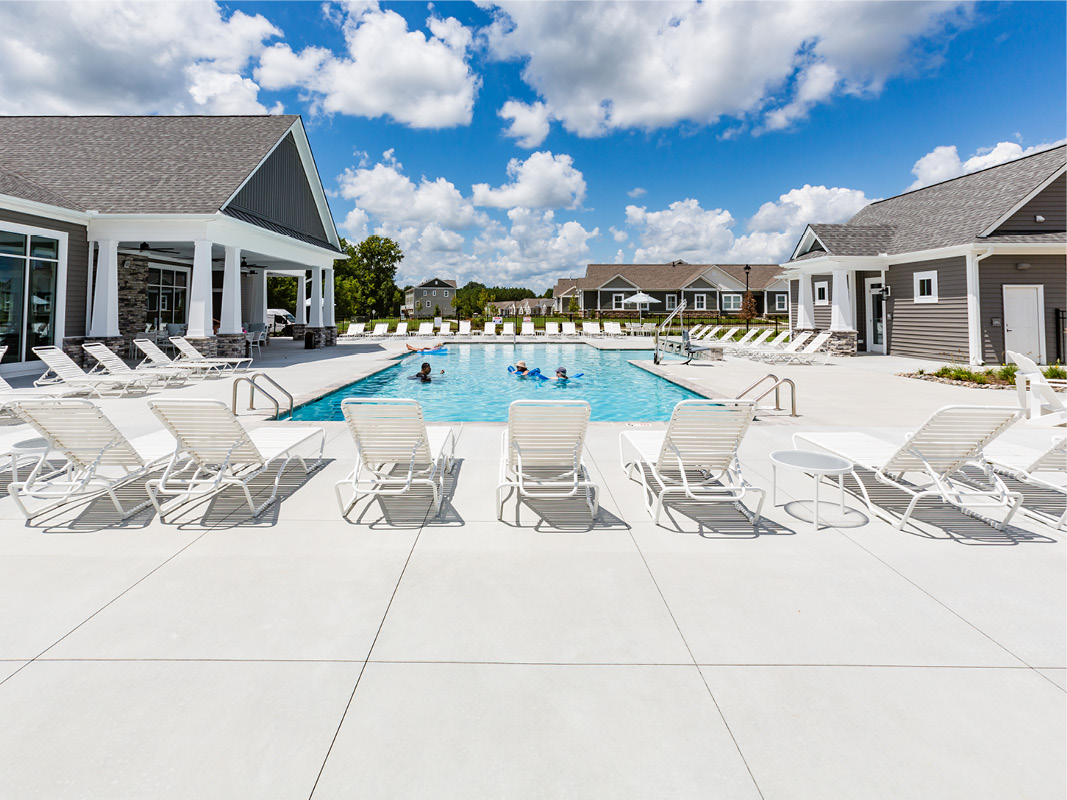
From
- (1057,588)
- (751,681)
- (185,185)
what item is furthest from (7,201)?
(1057,588)

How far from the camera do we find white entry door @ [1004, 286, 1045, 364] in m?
16.8

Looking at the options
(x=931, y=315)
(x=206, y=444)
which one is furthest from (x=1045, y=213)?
(x=206, y=444)

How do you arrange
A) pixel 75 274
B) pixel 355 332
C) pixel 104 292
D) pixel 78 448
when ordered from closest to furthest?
pixel 78 448
pixel 75 274
pixel 104 292
pixel 355 332

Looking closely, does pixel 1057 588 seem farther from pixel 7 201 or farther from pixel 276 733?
pixel 7 201

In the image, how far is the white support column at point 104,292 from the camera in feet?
52.6

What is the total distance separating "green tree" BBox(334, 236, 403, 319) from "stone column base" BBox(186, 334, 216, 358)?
42.0m

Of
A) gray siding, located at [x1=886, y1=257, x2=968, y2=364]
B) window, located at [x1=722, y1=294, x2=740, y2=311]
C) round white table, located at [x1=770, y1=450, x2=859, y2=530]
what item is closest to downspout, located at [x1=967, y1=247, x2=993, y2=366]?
gray siding, located at [x1=886, y1=257, x2=968, y2=364]

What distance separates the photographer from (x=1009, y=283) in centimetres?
1691

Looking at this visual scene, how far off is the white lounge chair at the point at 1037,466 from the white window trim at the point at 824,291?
1947cm

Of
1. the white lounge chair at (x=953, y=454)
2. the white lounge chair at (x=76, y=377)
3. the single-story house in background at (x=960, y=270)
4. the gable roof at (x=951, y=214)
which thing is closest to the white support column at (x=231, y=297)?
the white lounge chair at (x=76, y=377)

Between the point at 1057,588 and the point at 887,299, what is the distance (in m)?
21.2

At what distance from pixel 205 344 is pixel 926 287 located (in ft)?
77.6

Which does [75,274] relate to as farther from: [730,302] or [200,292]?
[730,302]

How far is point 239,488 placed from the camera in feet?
18.2
